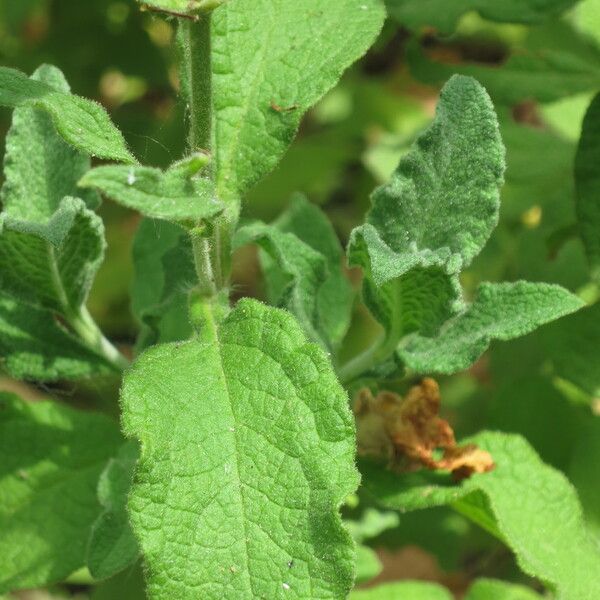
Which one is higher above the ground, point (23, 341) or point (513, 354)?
point (23, 341)

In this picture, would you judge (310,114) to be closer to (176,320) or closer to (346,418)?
(176,320)

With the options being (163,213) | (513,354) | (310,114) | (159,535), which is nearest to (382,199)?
(163,213)

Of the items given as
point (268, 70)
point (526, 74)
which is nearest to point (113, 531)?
point (268, 70)

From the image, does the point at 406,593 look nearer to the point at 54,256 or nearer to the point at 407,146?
the point at 54,256

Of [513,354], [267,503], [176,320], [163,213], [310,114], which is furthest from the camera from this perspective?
[310,114]

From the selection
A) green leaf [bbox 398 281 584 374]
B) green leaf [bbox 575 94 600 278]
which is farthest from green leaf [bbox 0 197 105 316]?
green leaf [bbox 575 94 600 278]
